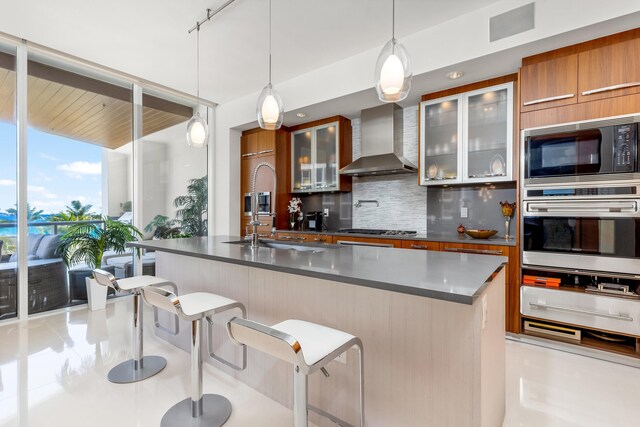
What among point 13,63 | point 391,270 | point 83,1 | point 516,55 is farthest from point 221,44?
point 391,270

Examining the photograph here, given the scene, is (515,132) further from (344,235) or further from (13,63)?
(13,63)

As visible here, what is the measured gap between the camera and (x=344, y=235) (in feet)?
12.9

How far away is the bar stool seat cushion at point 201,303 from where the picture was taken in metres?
1.72

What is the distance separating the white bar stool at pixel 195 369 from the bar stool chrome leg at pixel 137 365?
1.72 ft

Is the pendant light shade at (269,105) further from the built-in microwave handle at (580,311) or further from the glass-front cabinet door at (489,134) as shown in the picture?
the built-in microwave handle at (580,311)

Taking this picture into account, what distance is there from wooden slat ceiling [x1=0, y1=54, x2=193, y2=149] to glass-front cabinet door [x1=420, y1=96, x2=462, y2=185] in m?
3.71

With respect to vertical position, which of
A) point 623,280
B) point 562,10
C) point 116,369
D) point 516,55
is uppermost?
point 562,10

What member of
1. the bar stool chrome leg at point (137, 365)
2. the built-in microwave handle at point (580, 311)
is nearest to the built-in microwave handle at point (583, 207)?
the built-in microwave handle at point (580, 311)

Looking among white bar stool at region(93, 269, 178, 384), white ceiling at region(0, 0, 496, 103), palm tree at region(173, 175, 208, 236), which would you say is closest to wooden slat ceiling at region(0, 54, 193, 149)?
white ceiling at region(0, 0, 496, 103)

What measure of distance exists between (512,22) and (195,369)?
3.46 metres

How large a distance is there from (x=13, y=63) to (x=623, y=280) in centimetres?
612

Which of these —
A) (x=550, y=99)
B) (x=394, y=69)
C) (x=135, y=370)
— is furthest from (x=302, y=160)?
(x=135, y=370)

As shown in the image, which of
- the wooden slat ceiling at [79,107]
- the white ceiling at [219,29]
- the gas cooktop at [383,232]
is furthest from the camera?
the gas cooktop at [383,232]

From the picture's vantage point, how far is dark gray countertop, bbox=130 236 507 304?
1135 millimetres
